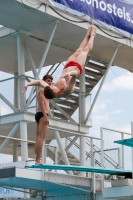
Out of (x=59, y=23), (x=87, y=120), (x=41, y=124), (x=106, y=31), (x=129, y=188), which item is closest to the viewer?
(x=41, y=124)

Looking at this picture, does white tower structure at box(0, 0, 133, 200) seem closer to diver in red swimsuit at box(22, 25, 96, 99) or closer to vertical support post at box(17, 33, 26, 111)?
vertical support post at box(17, 33, 26, 111)

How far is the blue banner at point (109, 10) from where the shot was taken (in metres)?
22.8

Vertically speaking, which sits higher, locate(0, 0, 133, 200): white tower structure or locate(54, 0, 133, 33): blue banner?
locate(54, 0, 133, 33): blue banner

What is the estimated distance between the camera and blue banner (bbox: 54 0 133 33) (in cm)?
2284

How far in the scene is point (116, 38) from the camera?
83.5 feet

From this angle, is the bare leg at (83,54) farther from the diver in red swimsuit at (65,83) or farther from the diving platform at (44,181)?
the diving platform at (44,181)

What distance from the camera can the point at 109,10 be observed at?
24047mm

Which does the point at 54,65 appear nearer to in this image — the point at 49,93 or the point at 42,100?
the point at 42,100

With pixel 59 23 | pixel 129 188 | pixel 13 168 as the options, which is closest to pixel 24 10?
pixel 59 23

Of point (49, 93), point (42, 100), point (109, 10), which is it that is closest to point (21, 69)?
point (109, 10)

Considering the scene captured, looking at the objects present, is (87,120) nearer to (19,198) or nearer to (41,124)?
(19,198)

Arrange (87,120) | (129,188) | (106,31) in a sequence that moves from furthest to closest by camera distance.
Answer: (87,120)
(106,31)
(129,188)

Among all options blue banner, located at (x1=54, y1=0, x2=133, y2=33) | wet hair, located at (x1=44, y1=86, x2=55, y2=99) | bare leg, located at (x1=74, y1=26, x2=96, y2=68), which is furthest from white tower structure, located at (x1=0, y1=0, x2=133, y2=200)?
wet hair, located at (x1=44, y1=86, x2=55, y2=99)

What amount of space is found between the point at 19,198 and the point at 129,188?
20.1ft
